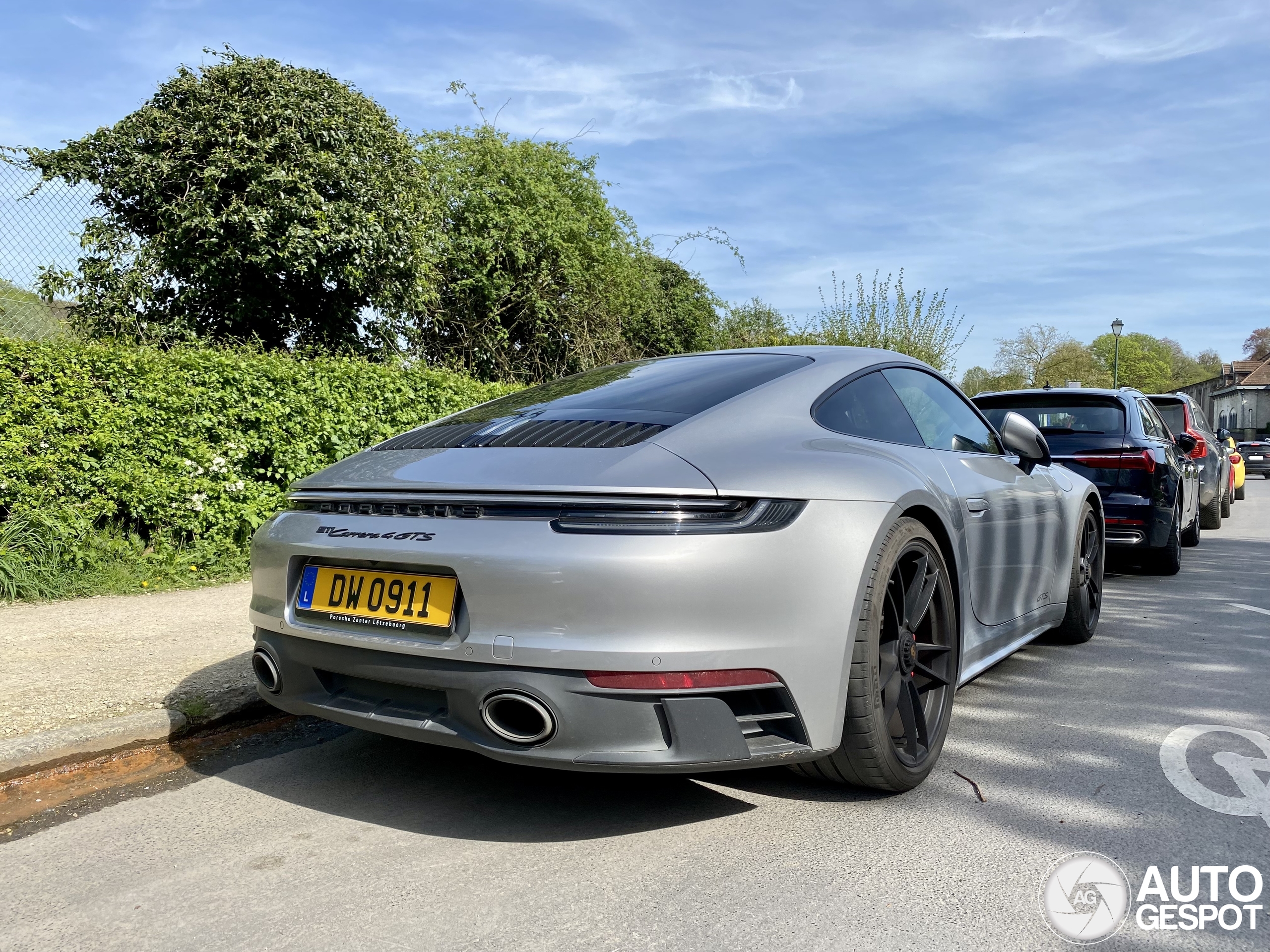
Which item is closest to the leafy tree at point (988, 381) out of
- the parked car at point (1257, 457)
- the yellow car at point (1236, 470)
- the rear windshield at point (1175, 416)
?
the parked car at point (1257, 457)

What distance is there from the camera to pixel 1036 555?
426 centimetres

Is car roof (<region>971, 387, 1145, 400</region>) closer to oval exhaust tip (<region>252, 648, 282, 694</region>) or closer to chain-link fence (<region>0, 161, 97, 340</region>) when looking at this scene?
oval exhaust tip (<region>252, 648, 282, 694</region>)

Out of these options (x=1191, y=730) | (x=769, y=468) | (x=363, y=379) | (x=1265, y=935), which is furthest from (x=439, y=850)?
(x=363, y=379)

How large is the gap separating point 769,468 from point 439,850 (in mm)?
1359

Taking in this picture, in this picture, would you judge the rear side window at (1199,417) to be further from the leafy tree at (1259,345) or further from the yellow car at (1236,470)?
the leafy tree at (1259,345)

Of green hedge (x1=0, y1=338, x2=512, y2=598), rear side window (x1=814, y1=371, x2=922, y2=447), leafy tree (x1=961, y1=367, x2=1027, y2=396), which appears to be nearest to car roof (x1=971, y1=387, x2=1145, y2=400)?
rear side window (x1=814, y1=371, x2=922, y2=447)

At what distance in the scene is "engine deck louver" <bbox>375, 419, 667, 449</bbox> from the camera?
269cm

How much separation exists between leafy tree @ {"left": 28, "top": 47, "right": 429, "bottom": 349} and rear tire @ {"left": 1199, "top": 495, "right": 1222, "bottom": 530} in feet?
34.1

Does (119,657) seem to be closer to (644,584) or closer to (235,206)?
(644,584)

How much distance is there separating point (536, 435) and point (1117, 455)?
5827 mm

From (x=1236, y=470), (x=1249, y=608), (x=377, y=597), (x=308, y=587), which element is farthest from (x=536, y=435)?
(x=1236, y=470)

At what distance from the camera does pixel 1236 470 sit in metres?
17.8

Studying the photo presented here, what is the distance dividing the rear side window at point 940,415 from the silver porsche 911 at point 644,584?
300 mm

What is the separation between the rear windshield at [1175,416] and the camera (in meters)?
10.6
